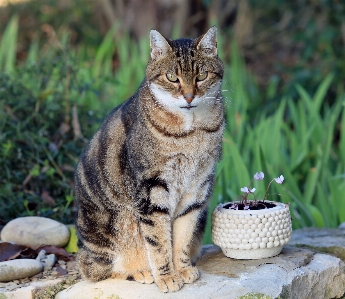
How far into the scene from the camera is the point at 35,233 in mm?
3043

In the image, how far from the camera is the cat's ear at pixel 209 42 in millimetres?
2421

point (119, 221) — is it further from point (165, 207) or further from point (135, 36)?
point (135, 36)

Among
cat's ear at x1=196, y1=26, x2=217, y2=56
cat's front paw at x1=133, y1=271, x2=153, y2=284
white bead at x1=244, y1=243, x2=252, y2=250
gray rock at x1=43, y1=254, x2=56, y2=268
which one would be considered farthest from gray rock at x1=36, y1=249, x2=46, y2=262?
cat's ear at x1=196, y1=26, x2=217, y2=56

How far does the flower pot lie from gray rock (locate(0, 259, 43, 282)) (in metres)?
0.86

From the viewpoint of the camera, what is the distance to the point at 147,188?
2.38 m

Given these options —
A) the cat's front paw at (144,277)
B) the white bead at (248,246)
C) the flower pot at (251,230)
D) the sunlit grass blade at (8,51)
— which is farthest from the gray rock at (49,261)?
the sunlit grass blade at (8,51)

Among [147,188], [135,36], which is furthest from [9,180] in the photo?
[135,36]

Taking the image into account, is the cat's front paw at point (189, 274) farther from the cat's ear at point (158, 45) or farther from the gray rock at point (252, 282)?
the cat's ear at point (158, 45)

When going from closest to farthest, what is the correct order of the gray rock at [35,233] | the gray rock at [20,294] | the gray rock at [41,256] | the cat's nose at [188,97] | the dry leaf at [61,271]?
the cat's nose at [188,97], the gray rock at [20,294], the dry leaf at [61,271], the gray rock at [41,256], the gray rock at [35,233]

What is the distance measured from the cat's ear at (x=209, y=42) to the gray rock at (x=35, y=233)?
1.28 m

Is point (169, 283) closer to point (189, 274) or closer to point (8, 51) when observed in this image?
point (189, 274)

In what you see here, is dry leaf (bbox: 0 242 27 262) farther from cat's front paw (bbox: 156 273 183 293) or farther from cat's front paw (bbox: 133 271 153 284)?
cat's front paw (bbox: 156 273 183 293)

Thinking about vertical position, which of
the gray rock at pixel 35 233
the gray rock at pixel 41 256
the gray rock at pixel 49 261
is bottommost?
the gray rock at pixel 49 261

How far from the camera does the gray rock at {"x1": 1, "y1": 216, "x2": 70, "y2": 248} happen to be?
3043 millimetres
